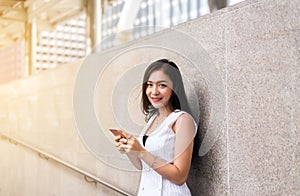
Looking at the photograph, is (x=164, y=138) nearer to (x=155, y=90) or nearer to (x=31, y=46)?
(x=155, y=90)

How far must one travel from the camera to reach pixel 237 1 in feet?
4.87

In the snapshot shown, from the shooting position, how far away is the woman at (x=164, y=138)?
1486 mm

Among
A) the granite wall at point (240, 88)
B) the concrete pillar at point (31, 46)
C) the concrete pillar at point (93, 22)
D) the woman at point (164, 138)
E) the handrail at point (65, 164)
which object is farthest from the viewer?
the concrete pillar at point (31, 46)

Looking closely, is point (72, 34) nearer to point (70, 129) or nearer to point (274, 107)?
point (70, 129)

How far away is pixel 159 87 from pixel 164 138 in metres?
0.18

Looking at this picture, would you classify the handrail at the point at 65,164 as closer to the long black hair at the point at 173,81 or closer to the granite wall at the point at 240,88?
the granite wall at the point at 240,88

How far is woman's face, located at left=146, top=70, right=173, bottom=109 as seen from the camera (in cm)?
155

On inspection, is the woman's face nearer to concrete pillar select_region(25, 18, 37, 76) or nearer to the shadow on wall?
the shadow on wall

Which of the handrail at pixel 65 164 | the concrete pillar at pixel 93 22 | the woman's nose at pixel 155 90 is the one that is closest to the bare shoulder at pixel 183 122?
the woman's nose at pixel 155 90

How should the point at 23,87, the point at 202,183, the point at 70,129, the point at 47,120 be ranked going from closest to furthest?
the point at 202,183
the point at 70,129
the point at 47,120
the point at 23,87

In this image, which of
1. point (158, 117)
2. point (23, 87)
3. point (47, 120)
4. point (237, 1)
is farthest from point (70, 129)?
point (237, 1)

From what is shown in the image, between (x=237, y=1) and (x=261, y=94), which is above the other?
(x=237, y=1)

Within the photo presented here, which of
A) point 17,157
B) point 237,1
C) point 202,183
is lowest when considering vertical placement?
point 17,157

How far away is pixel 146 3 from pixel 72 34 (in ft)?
3.50
